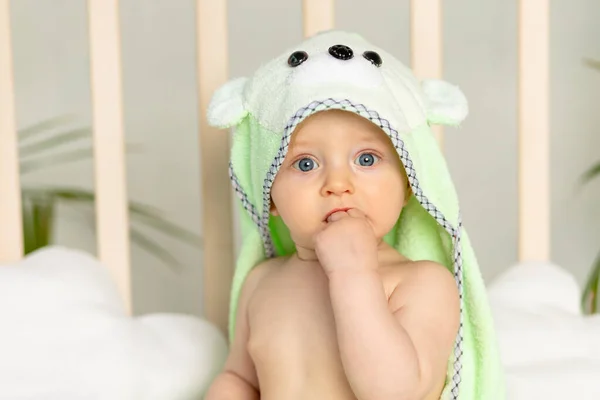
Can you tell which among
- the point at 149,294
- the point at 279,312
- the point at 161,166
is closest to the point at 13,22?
the point at 161,166

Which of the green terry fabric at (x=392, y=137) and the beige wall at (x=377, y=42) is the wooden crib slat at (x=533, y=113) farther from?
the beige wall at (x=377, y=42)

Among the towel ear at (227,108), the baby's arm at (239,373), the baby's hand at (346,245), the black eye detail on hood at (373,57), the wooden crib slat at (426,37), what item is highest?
the wooden crib slat at (426,37)

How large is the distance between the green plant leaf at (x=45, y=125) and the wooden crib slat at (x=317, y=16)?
657 mm

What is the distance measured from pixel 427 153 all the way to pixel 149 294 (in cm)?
100

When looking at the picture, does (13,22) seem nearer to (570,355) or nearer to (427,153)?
(427,153)

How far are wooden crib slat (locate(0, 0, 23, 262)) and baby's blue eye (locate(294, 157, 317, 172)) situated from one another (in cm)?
44

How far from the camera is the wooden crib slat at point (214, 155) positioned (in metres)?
1.07

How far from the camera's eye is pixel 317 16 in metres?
1.08

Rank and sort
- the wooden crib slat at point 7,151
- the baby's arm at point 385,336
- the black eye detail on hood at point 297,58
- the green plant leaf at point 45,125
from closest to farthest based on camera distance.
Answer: the baby's arm at point 385,336, the black eye detail on hood at point 297,58, the wooden crib slat at point 7,151, the green plant leaf at point 45,125

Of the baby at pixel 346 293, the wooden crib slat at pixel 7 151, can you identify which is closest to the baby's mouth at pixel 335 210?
the baby at pixel 346 293

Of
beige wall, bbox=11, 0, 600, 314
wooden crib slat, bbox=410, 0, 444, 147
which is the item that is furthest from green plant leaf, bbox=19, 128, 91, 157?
wooden crib slat, bbox=410, 0, 444, 147

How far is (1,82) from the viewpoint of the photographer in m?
1.07

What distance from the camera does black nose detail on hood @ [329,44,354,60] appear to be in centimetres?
82

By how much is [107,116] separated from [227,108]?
25 cm
